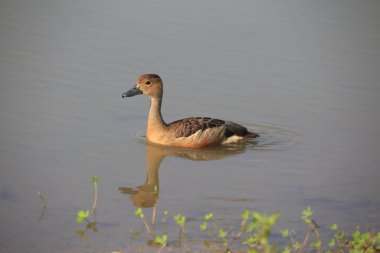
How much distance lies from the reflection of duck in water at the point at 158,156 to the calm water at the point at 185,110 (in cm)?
4

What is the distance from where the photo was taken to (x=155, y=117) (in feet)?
41.7

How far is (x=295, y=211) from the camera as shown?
9391 mm

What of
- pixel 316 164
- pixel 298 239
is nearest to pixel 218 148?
pixel 316 164

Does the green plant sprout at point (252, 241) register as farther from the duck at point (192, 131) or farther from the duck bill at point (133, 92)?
the duck bill at point (133, 92)

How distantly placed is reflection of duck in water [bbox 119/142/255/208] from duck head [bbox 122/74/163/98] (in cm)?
104

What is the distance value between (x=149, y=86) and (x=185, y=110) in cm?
107

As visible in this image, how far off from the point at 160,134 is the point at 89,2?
7073mm

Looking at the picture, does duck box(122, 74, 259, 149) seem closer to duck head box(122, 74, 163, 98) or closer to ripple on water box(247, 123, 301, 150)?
duck head box(122, 74, 163, 98)

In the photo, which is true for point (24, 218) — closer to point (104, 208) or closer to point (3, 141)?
point (104, 208)

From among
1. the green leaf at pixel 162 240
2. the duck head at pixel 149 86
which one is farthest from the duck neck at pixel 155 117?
the green leaf at pixel 162 240

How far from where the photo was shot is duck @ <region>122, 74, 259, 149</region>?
40.8ft

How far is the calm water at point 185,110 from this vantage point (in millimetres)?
9352

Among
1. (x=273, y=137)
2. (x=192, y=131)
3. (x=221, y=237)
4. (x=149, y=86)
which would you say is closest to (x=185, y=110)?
(x=149, y=86)

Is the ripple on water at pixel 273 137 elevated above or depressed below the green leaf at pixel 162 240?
above
